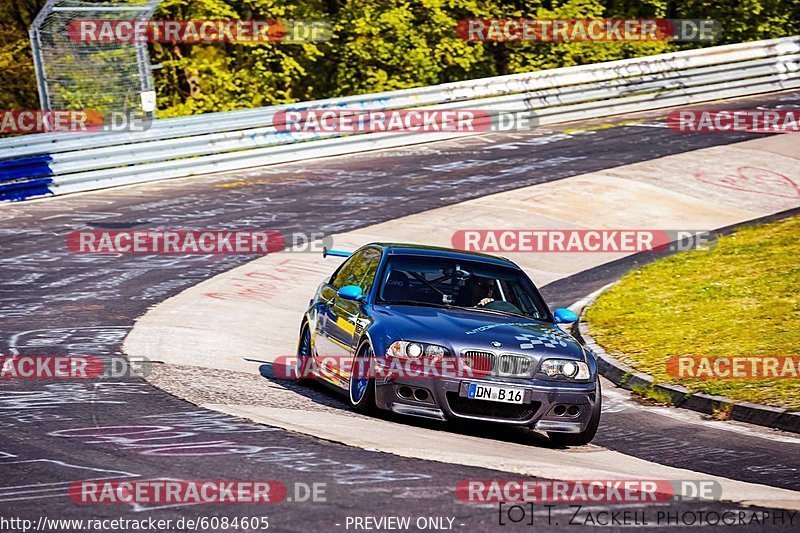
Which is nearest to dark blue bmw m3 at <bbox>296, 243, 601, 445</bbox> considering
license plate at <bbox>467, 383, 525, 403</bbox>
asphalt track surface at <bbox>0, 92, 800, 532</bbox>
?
license plate at <bbox>467, 383, 525, 403</bbox>

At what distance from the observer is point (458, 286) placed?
10203 millimetres

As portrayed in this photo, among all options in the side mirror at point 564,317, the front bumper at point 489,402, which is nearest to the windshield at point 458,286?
the side mirror at point 564,317

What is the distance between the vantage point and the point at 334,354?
1010 cm

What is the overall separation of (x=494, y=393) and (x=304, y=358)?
9.67 feet

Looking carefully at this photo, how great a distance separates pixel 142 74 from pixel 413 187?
18.8 ft

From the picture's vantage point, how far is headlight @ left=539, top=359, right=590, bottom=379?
29.1 ft

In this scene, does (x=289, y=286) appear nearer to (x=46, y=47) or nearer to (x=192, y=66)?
(x=46, y=47)

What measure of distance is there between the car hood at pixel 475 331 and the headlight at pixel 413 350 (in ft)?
0.14

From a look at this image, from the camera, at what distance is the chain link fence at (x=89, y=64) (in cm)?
2208

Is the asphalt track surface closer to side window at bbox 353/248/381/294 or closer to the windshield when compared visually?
the windshield

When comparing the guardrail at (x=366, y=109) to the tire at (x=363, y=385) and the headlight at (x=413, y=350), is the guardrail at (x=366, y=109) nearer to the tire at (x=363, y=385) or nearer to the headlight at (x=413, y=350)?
the tire at (x=363, y=385)

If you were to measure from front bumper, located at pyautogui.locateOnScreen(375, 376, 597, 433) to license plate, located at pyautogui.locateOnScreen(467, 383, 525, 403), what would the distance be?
30 millimetres

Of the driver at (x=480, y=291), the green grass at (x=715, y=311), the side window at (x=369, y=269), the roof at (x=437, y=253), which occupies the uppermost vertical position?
the roof at (x=437, y=253)

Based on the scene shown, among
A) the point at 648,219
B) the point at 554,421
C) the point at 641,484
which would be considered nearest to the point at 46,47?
the point at 648,219
